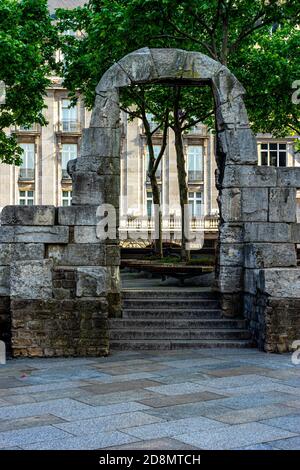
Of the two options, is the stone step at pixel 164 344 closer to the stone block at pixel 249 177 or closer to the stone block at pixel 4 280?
the stone block at pixel 4 280

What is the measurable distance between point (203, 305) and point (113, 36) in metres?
9.85

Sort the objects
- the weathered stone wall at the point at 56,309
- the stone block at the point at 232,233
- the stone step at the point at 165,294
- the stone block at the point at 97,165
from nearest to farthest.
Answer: the weathered stone wall at the point at 56,309 → the stone block at the point at 97,165 → the stone block at the point at 232,233 → the stone step at the point at 165,294

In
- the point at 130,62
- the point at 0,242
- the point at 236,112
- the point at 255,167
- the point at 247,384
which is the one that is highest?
the point at 130,62

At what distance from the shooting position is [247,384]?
9828 millimetres

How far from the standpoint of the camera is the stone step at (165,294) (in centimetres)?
1459

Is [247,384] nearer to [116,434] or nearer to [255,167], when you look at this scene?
[116,434]

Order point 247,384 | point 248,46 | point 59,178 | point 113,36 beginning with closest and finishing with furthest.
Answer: point 247,384 → point 113,36 → point 248,46 → point 59,178

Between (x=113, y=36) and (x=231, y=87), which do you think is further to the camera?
(x=113, y=36)

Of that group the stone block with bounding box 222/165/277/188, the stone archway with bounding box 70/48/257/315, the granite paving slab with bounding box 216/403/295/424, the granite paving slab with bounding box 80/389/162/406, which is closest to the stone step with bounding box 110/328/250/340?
the stone archway with bounding box 70/48/257/315

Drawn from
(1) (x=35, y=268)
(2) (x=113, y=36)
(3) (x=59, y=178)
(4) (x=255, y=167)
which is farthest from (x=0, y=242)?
(3) (x=59, y=178)

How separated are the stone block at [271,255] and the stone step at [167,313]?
1287mm

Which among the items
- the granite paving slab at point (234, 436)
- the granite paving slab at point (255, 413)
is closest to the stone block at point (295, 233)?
the granite paving slab at point (255, 413)

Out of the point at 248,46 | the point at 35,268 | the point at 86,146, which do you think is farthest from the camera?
the point at 248,46

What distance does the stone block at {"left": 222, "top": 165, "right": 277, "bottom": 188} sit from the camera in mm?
14406
